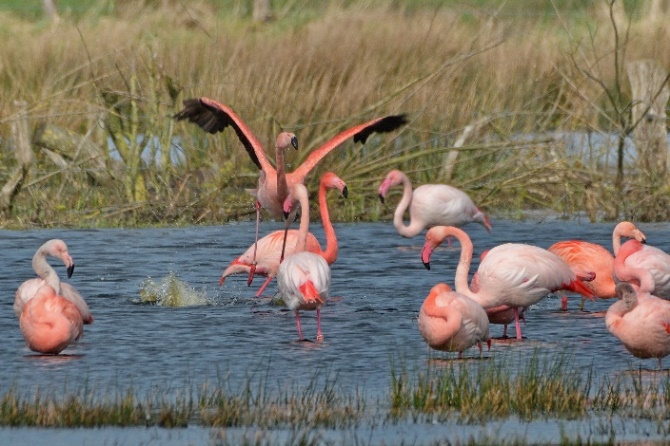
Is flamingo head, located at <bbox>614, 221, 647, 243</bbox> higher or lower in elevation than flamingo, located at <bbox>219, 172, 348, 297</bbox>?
higher

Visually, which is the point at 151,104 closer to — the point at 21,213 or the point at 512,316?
the point at 21,213

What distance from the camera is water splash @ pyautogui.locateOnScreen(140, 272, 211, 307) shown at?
30.7ft

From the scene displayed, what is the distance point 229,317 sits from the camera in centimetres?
891

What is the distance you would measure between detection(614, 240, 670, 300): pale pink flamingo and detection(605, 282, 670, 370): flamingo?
974 millimetres

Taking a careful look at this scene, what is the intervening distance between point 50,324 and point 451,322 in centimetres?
199

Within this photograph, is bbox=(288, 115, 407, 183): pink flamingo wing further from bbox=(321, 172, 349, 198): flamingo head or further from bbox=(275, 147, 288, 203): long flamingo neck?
bbox=(321, 172, 349, 198): flamingo head

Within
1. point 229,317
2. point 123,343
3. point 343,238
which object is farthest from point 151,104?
point 123,343

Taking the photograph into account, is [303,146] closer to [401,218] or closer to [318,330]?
[401,218]

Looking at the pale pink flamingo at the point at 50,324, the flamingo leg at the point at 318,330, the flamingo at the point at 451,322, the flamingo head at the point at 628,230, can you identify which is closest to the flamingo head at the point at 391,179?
the flamingo head at the point at 628,230

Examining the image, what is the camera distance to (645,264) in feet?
26.7

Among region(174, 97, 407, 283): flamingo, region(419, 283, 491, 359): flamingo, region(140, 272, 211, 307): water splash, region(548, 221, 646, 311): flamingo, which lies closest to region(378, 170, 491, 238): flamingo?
region(174, 97, 407, 283): flamingo

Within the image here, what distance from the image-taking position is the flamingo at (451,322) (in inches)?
278

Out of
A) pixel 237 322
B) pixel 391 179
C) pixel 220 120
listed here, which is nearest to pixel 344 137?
pixel 220 120

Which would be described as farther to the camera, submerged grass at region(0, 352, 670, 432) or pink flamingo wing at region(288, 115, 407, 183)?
pink flamingo wing at region(288, 115, 407, 183)
